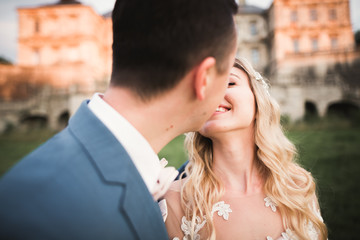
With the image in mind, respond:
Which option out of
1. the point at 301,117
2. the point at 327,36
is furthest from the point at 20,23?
the point at 327,36

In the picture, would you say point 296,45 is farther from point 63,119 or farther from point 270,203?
point 270,203

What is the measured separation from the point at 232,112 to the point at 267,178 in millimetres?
870

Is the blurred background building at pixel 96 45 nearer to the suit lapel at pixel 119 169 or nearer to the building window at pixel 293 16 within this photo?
the building window at pixel 293 16

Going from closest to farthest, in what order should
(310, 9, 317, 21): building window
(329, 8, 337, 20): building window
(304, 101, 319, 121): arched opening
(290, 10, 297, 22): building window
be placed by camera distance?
(304, 101, 319, 121): arched opening → (329, 8, 337, 20): building window → (290, 10, 297, 22): building window → (310, 9, 317, 21): building window

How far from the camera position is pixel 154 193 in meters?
1.35

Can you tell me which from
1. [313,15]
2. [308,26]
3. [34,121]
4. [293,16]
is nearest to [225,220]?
[34,121]

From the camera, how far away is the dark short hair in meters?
1.11

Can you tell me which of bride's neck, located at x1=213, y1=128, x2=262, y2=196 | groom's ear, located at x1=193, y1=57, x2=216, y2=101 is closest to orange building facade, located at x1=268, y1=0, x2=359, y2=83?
bride's neck, located at x1=213, y1=128, x2=262, y2=196

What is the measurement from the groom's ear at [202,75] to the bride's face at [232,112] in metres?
0.95

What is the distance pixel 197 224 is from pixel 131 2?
1.94 m

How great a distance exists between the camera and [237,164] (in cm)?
246

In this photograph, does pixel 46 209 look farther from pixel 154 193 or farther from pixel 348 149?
pixel 348 149

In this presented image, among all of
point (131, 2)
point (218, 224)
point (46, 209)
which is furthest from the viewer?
point (218, 224)

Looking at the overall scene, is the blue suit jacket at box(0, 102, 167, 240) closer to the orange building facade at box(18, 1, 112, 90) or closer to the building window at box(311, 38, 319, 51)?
the orange building facade at box(18, 1, 112, 90)
